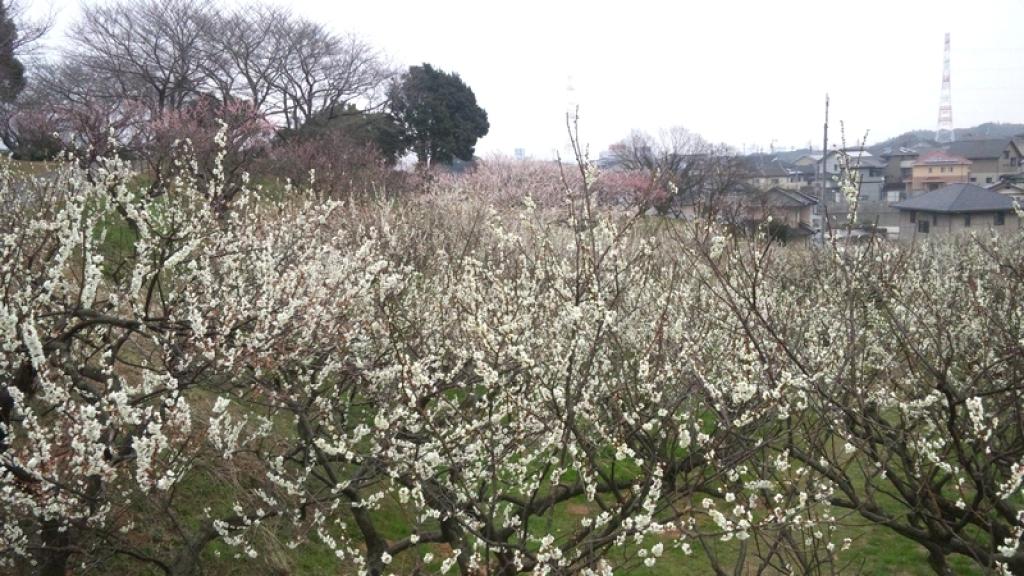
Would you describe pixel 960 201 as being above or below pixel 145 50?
below

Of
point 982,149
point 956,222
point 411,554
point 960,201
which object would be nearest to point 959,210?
point 960,201

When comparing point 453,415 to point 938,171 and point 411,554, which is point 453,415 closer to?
point 411,554

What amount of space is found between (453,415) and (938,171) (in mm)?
53188

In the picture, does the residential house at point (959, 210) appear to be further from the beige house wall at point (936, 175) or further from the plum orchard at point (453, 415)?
the plum orchard at point (453, 415)

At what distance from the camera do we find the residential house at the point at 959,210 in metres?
30.9

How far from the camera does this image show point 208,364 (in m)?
4.05

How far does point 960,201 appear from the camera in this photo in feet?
105

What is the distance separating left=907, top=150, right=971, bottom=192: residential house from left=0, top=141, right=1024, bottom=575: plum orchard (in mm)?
46057

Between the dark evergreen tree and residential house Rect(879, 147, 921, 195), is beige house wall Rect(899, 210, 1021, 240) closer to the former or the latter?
residential house Rect(879, 147, 921, 195)

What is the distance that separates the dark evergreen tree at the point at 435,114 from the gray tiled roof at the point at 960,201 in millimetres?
23250

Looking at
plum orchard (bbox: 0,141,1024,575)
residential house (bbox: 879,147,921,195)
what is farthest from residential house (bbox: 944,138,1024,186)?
plum orchard (bbox: 0,141,1024,575)

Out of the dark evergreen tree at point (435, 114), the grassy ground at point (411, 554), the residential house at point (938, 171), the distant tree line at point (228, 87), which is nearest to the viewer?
the grassy ground at point (411, 554)

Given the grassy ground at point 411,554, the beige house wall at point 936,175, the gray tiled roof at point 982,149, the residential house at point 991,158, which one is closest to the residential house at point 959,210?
the beige house wall at point 936,175

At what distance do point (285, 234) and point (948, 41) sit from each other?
8331cm
